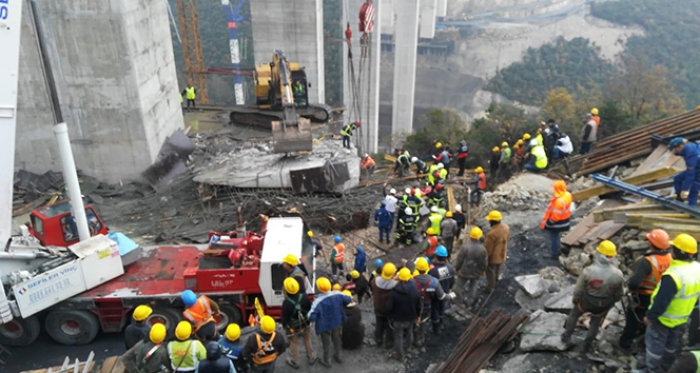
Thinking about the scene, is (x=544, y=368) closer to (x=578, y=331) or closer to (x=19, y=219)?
(x=578, y=331)

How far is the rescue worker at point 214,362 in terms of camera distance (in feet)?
18.4

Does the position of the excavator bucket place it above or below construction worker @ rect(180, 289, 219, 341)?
below

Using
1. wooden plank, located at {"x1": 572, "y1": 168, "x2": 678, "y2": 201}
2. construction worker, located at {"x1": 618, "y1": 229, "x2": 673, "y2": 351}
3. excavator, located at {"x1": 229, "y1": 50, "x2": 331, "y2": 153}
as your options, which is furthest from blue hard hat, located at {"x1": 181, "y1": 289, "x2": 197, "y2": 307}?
excavator, located at {"x1": 229, "y1": 50, "x2": 331, "y2": 153}

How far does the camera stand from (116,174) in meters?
16.9

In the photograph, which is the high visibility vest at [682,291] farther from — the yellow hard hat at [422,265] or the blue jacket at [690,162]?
the blue jacket at [690,162]

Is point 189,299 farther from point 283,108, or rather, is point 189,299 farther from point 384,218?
point 283,108

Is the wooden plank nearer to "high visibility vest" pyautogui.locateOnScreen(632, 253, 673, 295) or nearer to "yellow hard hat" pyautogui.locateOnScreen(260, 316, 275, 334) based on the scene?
"high visibility vest" pyautogui.locateOnScreen(632, 253, 673, 295)

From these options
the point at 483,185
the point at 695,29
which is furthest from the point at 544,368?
the point at 695,29

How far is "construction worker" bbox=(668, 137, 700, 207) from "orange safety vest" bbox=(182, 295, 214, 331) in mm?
7910

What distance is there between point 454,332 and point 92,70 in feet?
43.2

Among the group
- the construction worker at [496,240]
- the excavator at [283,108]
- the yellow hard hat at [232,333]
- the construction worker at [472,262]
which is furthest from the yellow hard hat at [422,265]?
the excavator at [283,108]

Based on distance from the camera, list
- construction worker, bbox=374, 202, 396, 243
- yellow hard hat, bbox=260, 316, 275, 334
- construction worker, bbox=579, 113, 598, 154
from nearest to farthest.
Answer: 1. yellow hard hat, bbox=260, 316, 275, 334
2. construction worker, bbox=374, 202, 396, 243
3. construction worker, bbox=579, 113, 598, 154

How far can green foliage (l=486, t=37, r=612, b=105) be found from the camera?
58.2 metres

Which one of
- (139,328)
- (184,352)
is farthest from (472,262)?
(139,328)
